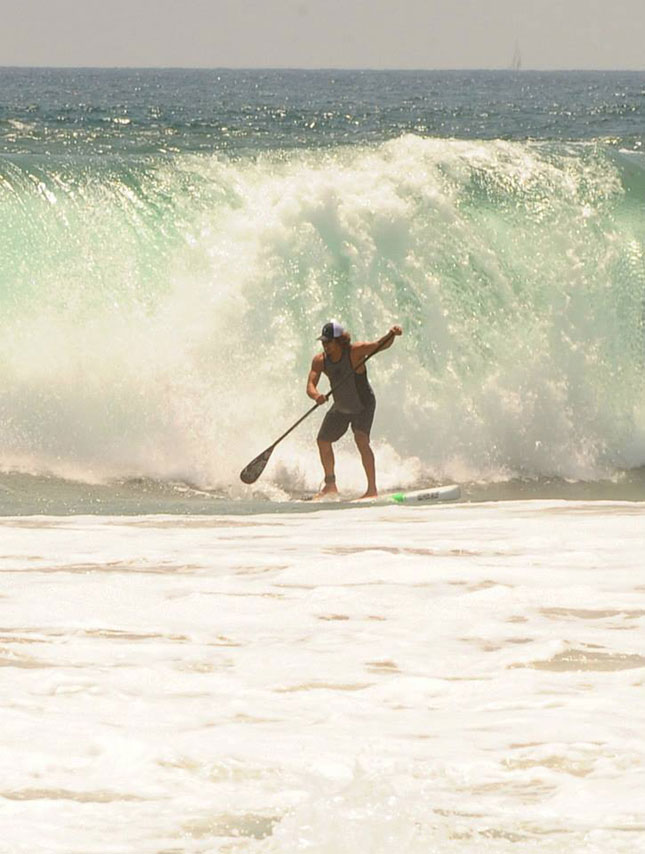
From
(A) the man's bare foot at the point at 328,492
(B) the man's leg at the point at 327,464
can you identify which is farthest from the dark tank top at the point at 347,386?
(A) the man's bare foot at the point at 328,492

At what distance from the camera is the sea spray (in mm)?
11188

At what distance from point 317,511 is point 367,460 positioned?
1.67m

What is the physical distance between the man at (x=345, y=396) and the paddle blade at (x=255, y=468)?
415mm

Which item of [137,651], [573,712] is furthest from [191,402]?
[573,712]

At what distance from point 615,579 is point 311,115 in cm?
4688

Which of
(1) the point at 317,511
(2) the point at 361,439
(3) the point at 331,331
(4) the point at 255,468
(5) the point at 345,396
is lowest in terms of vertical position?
(1) the point at 317,511

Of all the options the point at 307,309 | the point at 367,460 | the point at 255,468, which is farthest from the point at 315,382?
the point at 307,309

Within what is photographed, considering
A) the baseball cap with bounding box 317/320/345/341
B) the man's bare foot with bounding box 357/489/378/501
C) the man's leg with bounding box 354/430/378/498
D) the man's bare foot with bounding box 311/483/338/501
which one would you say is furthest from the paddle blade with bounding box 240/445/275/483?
the baseball cap with bounding box 317/320/345/341

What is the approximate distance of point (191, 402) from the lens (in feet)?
37.2

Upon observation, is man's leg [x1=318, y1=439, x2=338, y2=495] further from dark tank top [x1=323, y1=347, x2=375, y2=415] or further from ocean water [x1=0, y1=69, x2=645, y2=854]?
ocean water [x1=0, y1=69, x2=645, y2=854]

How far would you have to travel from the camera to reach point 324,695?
4031 mm

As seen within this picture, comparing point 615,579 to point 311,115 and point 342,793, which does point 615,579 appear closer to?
point 342,793

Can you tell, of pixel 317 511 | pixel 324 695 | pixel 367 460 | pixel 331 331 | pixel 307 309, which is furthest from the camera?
pixel 307 309

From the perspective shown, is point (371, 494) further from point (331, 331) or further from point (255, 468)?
point (331, 331)
